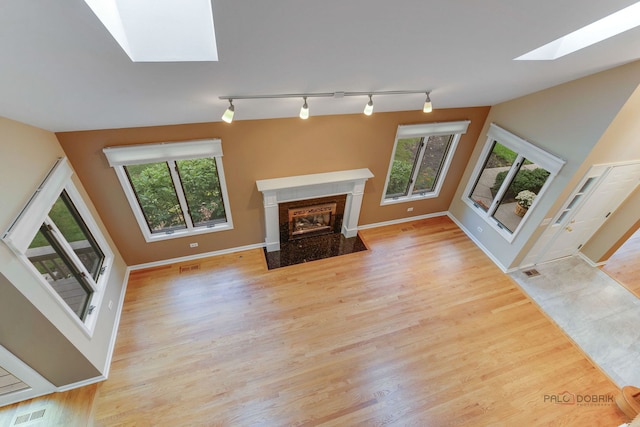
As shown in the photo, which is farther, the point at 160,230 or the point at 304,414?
the point at 160,230

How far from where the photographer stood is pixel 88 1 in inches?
45.0

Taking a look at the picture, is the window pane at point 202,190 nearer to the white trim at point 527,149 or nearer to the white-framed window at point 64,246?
the white-framed window at point 64,246

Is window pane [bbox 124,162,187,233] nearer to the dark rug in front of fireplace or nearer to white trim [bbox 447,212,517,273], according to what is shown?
the dark rug in front of fireplace

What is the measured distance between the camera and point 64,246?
2920 mm

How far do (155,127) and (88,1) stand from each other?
2381mm

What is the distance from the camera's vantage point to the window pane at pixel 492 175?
4.61m

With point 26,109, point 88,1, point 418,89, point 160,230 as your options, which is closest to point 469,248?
point 418,89

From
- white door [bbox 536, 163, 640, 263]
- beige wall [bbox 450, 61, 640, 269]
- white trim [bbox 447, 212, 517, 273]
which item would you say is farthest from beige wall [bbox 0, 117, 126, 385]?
white door [bbox 536, 163, 640, 263]

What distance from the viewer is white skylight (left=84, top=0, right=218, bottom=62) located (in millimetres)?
1618

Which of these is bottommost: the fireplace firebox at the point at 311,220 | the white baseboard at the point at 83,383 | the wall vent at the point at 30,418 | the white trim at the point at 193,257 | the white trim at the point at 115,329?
the wall vent at the point at 30,418

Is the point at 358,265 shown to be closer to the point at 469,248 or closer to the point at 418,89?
the point at 469,248

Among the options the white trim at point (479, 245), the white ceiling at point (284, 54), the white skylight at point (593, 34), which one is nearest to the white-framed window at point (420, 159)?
the white trim at point (479, 245)

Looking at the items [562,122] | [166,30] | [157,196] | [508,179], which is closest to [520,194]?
[508,179]

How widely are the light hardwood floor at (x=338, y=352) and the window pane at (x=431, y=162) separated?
5.25 ft
